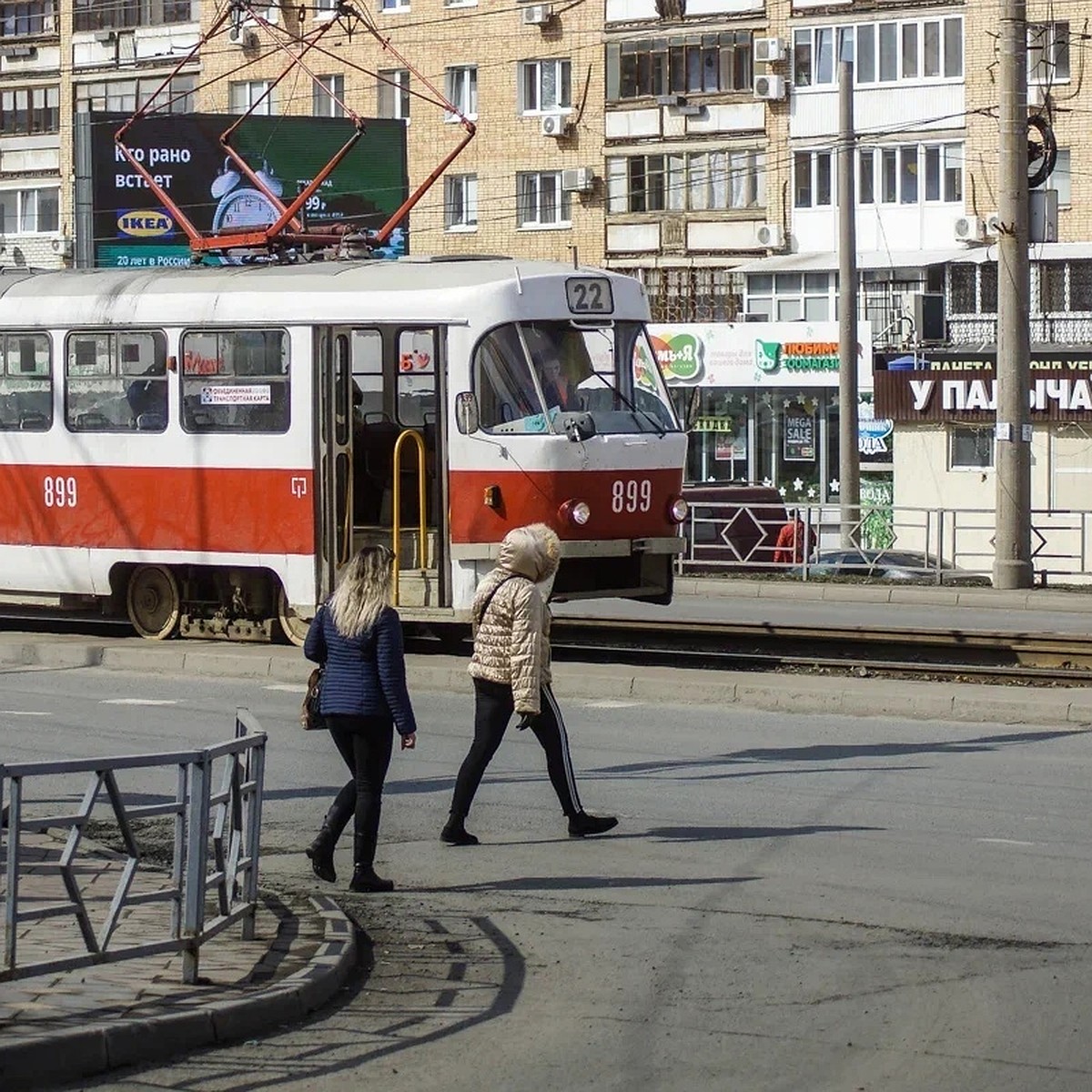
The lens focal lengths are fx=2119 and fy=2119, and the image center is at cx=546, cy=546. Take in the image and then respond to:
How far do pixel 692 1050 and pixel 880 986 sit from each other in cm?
99

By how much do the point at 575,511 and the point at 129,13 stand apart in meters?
45.0

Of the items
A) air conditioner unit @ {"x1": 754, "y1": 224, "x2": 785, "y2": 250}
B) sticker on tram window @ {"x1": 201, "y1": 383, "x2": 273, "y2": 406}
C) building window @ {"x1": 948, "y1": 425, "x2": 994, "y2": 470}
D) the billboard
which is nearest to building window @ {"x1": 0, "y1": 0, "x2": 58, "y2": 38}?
the billboard

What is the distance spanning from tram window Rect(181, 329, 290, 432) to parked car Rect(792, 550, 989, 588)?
1190cm

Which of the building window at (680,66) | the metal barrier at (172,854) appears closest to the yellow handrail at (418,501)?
the metal barrier at (172,854)

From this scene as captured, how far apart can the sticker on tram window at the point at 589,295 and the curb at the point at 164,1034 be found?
10.2m

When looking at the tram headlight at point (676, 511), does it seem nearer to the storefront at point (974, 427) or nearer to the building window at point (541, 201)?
the storefront at point (974, 427)

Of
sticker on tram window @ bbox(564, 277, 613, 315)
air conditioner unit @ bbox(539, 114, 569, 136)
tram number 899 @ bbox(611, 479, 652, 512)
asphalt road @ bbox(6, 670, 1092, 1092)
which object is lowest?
asphalt road @ bbox(6, 670, 1092, 1092)

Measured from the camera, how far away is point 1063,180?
46.2m

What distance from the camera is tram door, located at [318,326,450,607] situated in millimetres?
17016

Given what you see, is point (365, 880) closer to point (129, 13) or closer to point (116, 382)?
point (116, 382)

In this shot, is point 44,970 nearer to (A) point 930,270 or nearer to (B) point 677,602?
(B) point 677,602

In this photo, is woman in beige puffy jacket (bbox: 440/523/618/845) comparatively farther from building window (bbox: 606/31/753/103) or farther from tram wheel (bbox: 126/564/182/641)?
building window (bbox: 606/31/753/103)

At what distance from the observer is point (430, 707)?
1494 centimetres

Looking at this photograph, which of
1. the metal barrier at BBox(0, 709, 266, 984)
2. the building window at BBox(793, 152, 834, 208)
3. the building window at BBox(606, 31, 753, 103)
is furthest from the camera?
the building window at BBox(606, 31, 753, 103)
